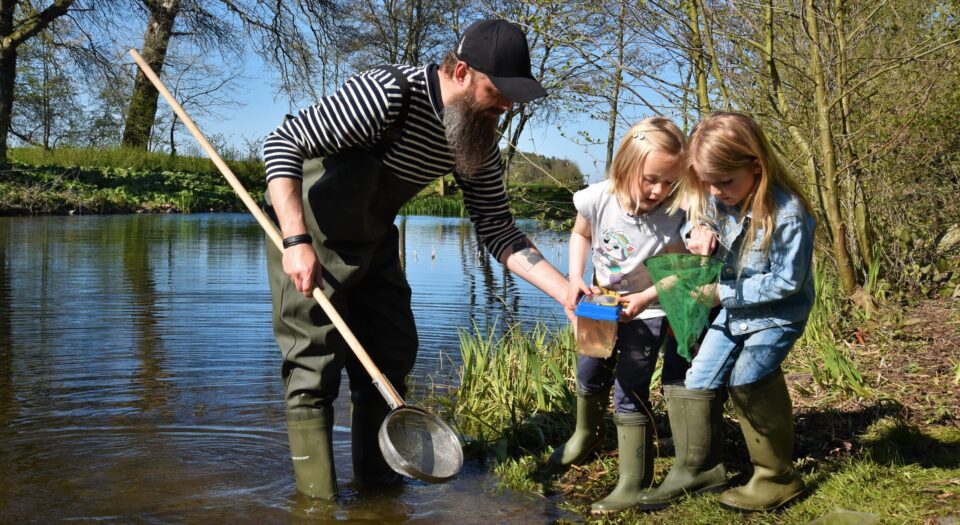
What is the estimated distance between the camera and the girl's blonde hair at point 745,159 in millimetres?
3031

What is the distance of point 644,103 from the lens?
607 centimetres

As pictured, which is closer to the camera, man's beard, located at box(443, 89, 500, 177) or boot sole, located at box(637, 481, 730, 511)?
man's beard, located at box(443, 89, 500, 177)

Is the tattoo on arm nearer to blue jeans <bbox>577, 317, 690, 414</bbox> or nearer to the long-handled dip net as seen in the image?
blue jeans <bbox>577, 317, 690, 414</bbox>

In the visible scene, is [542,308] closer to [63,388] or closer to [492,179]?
[63,388]

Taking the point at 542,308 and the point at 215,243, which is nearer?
the point at 542,308

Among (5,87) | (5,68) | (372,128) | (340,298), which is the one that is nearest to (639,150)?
(372,128)

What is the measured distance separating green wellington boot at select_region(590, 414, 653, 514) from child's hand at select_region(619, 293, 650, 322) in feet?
1.37

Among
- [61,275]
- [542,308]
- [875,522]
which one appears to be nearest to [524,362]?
[875,522]

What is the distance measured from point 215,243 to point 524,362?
11.0m

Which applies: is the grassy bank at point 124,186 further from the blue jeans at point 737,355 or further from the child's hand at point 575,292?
the blue jeans at point 737,355

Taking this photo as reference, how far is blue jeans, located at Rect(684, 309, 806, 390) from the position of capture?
10.2 ft

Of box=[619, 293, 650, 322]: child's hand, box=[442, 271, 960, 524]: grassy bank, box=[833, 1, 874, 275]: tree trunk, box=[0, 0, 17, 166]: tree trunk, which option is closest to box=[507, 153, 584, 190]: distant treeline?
box=[442, 271, 960, 524]: grassy bank

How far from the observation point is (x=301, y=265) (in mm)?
3049

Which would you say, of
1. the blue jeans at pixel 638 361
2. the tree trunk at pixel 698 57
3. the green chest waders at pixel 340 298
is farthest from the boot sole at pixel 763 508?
the tree trunk at pixel 698 57
